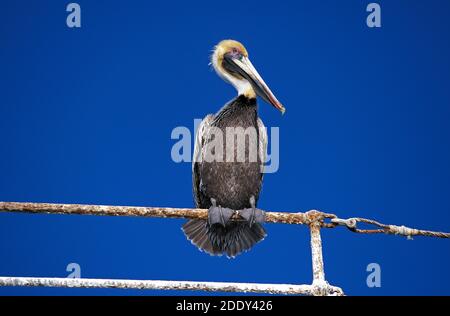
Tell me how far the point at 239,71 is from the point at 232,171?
1050 millimetres

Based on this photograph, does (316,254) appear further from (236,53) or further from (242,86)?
(236,53)

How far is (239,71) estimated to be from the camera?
6184 millimetres

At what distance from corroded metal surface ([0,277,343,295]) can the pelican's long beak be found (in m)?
3.14

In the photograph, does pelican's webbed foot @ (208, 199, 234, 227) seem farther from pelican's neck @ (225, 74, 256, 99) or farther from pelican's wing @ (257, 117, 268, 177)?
pelican's neck @ (225, 74, 256, 99)

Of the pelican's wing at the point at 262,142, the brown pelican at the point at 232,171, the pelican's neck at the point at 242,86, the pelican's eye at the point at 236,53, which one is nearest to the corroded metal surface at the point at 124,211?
the brown pelican at the point at 232,171

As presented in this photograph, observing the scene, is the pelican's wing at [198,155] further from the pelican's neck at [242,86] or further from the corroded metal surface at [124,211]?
the corroded metal surface at [124,211]

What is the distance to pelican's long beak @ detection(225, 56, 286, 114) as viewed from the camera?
579 centimetres

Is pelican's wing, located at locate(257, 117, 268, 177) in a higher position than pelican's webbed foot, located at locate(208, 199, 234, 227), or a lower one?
higher

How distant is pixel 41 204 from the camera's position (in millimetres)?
2955

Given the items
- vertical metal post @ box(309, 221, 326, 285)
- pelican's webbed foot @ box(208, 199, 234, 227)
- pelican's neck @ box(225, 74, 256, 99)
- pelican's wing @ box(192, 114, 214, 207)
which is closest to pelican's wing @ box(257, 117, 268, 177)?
pelican's neck @ box(225, 74, 256, 99)

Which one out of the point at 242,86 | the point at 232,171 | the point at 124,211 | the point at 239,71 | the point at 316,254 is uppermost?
the point at 239,71

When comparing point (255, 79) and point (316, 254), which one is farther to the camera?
point (255, 79)

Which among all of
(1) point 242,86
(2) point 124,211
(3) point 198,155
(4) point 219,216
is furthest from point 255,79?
(2) point 124,211

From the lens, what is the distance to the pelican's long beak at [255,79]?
5.79 m
